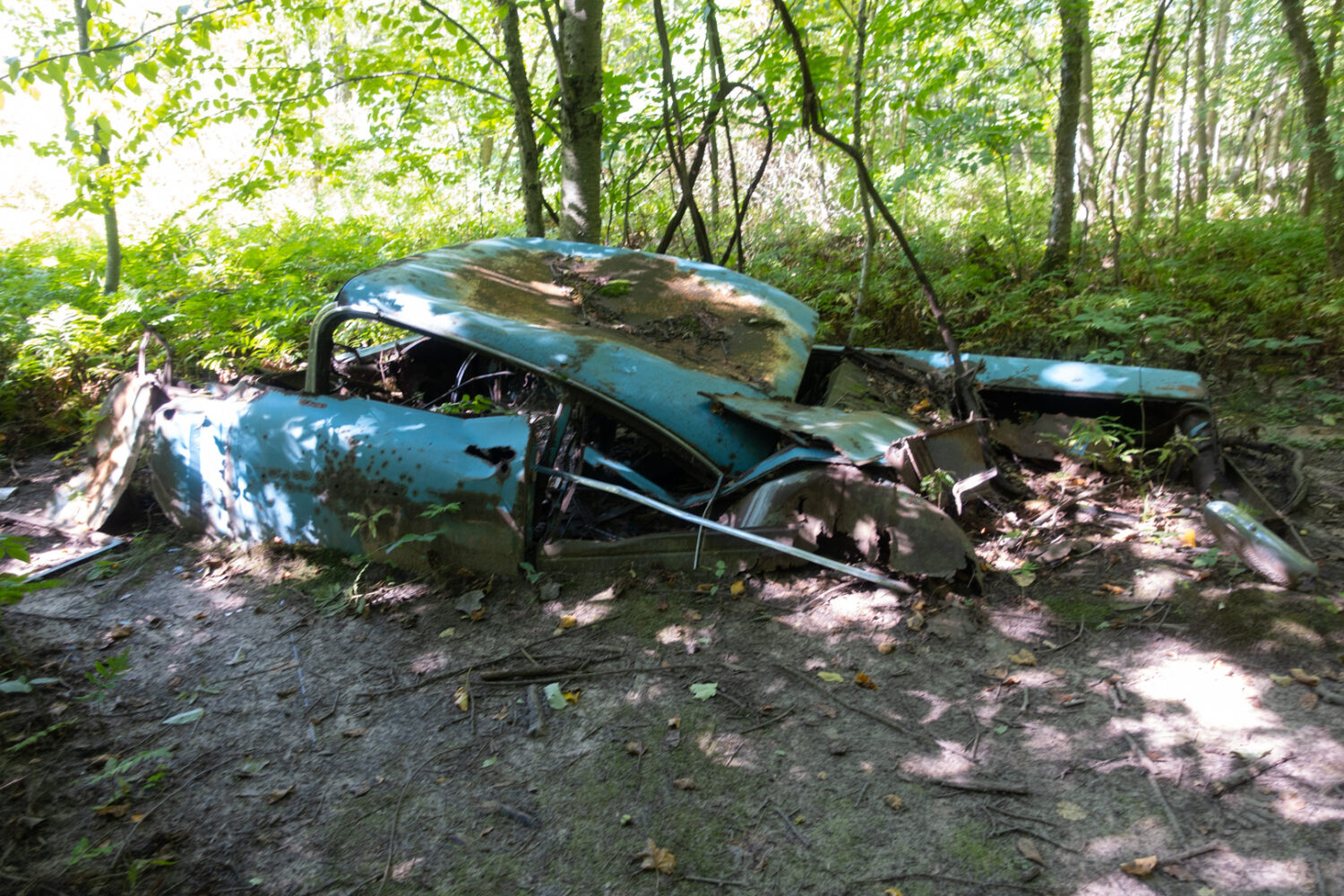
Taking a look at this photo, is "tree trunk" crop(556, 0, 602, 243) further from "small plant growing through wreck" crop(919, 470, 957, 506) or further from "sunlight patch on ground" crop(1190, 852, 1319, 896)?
"sunlight patch on ground" crop(1190, 852, 1319, 896)

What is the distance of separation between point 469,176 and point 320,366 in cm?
1087

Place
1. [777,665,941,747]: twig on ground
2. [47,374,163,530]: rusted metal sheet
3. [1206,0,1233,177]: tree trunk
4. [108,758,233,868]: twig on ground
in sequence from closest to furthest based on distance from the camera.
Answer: [108,758,233,868]: twig on ground → [777,665,941,747]: twig on ground → [47,374,163,530]: rusted metal sheet → [1206,0,1233,177]: tree trunk

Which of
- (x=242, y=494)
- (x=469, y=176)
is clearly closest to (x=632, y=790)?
(x=242, y=494)

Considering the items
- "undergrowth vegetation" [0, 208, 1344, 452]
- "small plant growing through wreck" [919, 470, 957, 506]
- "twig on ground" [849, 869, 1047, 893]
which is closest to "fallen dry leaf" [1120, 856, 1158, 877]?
"twig on ground" [849, 869, 1047, 893]

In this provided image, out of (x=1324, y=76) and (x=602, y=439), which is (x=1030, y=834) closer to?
(x=602, y=439)

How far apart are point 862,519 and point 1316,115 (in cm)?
731

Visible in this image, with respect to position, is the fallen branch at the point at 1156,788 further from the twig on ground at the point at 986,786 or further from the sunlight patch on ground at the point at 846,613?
the sunlight patch on ground at the point at 846,613

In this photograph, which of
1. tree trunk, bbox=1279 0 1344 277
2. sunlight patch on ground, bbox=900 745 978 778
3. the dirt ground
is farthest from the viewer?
tree trunk, bbox=1279 0 1344 277

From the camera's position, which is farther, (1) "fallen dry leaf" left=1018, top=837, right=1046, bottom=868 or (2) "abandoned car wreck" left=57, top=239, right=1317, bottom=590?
(2) "abandoned car wreck" left=57, top=239, right=1317, bottom=590

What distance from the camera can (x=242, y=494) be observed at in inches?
142

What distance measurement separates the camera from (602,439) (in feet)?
11.8

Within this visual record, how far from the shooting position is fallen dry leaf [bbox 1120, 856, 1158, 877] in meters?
1.84

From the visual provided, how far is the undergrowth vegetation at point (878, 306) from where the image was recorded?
17.9 ft

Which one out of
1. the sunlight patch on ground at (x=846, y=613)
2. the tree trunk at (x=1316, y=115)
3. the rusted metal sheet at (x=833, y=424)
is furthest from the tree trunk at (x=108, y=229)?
the tree trunk at (x=1316, y=115)
